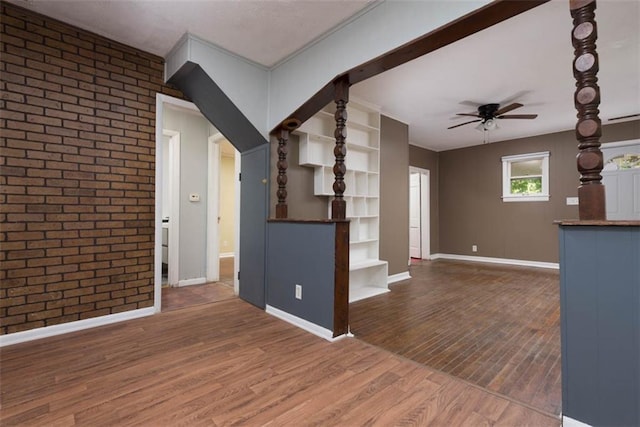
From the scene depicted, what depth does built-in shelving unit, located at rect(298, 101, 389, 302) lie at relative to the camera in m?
3.60

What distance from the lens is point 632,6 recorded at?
2.18 metres

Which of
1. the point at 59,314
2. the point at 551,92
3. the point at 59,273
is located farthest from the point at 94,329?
the point at 551,92

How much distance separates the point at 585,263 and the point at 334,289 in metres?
1.53

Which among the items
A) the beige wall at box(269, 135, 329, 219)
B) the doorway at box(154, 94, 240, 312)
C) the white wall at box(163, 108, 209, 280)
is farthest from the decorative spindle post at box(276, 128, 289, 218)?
the white wall at box(163, 108, 209, 280)

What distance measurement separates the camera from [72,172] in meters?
2.51

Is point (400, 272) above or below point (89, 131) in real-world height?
below

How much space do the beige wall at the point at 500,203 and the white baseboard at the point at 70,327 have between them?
20.7 feet

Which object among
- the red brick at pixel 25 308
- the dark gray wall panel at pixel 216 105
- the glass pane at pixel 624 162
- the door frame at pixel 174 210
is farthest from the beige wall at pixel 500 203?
the red brick at pixel 25 308

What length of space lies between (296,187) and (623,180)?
206 inches

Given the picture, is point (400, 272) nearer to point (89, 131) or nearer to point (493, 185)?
point (493, 185)

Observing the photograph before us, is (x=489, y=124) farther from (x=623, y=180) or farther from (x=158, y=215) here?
(x=158, y=215)

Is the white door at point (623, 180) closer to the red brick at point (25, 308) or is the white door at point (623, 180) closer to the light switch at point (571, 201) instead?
the light switch at point (571, 201)

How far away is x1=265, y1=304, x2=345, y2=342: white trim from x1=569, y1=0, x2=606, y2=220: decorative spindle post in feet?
5.92

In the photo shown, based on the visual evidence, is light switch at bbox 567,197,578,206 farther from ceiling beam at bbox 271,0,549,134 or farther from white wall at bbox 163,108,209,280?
white wall at bbox 163,108,209,280
